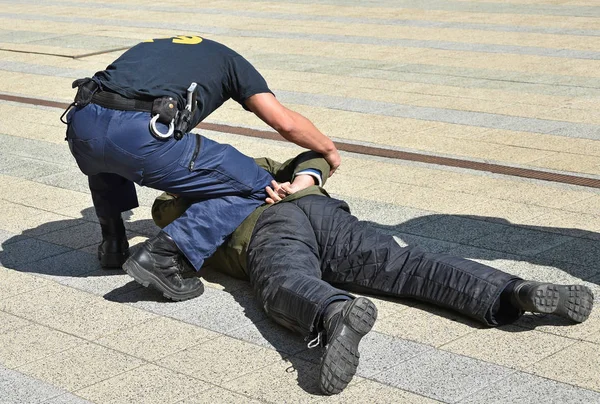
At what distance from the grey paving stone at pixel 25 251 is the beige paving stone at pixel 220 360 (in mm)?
1520

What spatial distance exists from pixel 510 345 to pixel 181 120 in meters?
1.70

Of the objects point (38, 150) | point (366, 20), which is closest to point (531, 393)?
point (38, 150)

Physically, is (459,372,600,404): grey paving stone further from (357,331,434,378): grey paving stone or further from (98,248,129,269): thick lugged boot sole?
(98,248,129,269): thick lugged boot sole

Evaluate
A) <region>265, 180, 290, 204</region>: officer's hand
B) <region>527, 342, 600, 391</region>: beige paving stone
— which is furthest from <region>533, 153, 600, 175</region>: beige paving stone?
A: <region>527, 342, 600, 391</region>: beige paving stone

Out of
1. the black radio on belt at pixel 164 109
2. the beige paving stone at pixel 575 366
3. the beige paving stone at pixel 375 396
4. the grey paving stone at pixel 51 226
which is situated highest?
the black radio on belt at pixel 164 109

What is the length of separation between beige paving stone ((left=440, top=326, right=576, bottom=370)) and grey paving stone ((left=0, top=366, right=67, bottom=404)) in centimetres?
151

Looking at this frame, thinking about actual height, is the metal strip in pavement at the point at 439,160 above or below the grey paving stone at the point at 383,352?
below

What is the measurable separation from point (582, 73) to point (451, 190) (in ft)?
12.2

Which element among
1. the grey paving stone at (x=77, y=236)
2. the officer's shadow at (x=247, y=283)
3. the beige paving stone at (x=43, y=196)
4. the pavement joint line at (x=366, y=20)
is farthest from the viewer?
the pavement joint line at (x=366, y=20)

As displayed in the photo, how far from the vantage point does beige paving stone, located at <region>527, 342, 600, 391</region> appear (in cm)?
366

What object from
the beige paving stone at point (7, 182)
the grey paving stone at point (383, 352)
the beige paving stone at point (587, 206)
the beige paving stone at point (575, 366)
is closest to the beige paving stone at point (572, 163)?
the beige paving stone at point (587, 206)

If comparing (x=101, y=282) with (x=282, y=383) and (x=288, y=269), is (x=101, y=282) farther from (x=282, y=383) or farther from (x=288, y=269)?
(x=282, y=383)

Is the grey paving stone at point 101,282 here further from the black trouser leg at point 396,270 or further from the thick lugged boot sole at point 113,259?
the black trouser leg at point 396,270

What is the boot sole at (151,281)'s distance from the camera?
173 inches
